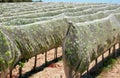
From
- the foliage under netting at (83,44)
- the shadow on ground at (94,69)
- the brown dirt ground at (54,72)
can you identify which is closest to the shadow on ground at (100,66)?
the shadow on ground at (94,69)

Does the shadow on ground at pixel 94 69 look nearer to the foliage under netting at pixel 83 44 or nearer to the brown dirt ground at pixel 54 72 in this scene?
the brown dirt ground at pixel 54 72

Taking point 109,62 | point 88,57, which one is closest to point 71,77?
point 88,57

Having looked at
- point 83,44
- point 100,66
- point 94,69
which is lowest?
point 100,66

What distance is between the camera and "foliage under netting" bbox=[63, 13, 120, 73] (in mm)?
10188

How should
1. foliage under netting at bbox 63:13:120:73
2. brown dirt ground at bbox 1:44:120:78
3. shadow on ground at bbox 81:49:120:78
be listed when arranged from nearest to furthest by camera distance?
foliage under netting at bbox 63:13:120:73
shadow on ground at bbox 81:49:120:78
brown dirt ground at bbox 1:44:120:78

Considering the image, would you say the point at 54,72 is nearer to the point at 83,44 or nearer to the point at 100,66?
the point at 100,66

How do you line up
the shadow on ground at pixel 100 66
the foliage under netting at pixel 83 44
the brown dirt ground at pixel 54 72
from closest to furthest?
the foliage under netting at pixel 83 44 < the shadow on ground at pixel 100 66 < the brown dirt ground at pixel 54 72

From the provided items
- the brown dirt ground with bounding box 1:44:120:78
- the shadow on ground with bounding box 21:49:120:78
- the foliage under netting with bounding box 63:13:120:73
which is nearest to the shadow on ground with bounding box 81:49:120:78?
the shadow on ground with bounding box 21:49:120:78

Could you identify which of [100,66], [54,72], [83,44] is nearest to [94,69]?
[100,66]

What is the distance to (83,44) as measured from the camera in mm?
10547

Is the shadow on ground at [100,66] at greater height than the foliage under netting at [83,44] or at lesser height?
lesser

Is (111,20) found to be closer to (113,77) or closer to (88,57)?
(113,77)

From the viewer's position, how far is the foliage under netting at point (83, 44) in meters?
10.2

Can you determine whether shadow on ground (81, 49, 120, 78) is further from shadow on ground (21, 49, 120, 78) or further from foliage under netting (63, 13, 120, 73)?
foliage under netting (63, 13, 120, 73)
